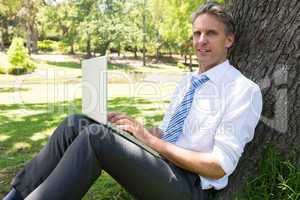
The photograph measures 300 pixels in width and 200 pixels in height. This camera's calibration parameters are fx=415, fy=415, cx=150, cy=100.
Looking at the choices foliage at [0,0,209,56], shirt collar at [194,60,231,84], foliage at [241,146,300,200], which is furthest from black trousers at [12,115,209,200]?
foliage at [0,0,209,56]

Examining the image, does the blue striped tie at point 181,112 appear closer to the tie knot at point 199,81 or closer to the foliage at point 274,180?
the tie knot at point 199,81

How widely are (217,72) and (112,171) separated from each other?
90 cm

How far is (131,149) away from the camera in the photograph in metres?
2.32

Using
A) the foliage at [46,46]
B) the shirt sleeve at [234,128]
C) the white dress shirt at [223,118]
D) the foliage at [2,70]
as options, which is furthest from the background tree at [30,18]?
the shirt sleeve at [234,128]

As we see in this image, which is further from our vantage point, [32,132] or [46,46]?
[46,46]

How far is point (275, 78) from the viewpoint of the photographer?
271 cm

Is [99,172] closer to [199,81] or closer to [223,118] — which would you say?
[223,118]

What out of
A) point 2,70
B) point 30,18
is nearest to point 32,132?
point 2,70

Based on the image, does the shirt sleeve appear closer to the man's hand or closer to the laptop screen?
the man's hand

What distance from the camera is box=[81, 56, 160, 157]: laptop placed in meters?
2.32

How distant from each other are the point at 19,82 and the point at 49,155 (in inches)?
608

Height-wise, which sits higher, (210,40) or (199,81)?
(210,40)

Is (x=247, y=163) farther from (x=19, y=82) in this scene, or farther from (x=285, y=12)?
(x=19, y=82)

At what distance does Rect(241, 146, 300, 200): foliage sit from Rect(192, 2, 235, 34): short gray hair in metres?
0.83
